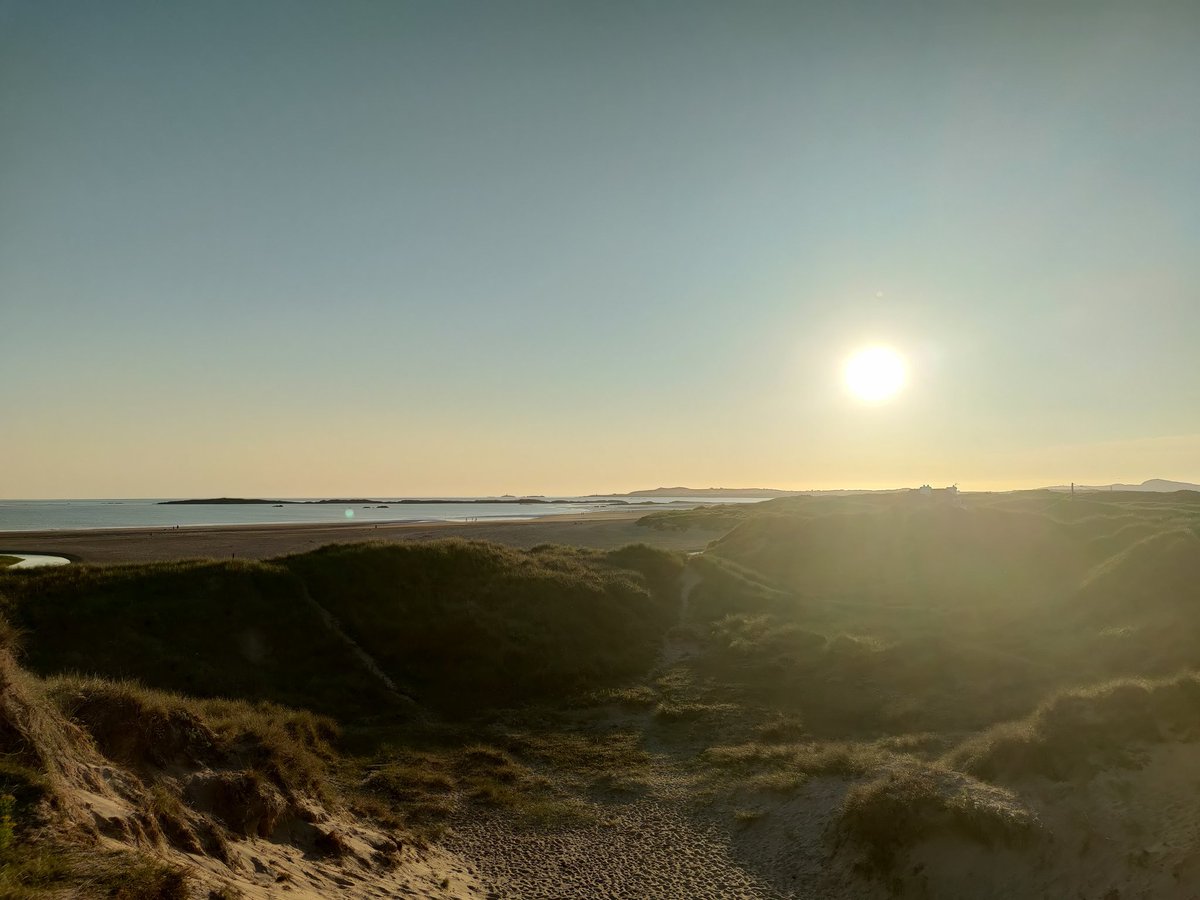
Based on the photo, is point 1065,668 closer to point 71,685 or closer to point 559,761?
point 559,761

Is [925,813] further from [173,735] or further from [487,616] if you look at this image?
[487,616]

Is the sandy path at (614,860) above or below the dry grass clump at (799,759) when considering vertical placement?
below

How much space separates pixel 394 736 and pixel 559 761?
5462 millimetres

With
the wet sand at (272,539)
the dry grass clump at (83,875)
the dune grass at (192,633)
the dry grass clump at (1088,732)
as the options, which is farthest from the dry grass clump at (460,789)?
the wet sand at (272,539)

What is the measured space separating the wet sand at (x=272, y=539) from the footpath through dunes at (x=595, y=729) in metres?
32.3

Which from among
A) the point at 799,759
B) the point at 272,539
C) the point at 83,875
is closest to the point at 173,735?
the point at 83,875

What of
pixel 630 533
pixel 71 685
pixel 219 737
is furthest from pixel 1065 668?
pixel 630 533

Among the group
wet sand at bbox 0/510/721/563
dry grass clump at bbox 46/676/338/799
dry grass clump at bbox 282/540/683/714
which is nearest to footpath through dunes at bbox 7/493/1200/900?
dry grass clump at bbox 46/676/338/799

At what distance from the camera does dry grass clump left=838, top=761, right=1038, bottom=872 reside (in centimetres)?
1323

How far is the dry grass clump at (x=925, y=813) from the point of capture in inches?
521

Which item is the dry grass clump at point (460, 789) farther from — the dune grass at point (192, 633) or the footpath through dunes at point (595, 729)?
the dune grass at point (192, 633)

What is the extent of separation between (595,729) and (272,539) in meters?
Result: 70.7

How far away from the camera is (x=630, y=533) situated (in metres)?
94.4

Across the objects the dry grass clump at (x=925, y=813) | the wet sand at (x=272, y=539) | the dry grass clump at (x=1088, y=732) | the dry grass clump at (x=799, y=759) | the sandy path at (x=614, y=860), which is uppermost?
the dry grass clump at (x=1088, y=732)
